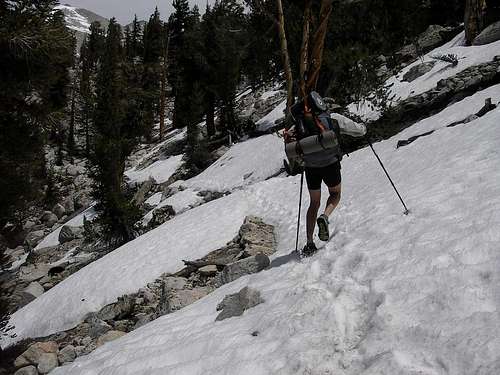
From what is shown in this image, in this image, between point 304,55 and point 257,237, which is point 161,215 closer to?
point 257,237

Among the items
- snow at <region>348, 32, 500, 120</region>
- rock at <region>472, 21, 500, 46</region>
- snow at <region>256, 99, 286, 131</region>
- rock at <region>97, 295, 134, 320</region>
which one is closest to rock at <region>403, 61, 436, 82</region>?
snow at <region>348, 32, 500, 120</region>

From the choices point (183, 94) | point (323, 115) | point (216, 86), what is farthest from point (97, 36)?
point (323, 115)

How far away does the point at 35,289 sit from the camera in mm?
14672

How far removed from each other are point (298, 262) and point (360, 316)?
216 cm

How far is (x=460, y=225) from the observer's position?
406 centimetres

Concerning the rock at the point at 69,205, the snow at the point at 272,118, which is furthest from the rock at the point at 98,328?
the rock at the point at 69,205

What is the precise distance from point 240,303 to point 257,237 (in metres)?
4.22

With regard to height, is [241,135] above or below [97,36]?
below

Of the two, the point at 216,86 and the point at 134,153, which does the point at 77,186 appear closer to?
the point at 134,153

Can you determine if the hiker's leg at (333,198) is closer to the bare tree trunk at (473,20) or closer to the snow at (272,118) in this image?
the bare tree trunk at (473,20)

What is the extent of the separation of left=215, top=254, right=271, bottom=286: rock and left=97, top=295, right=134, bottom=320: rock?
106 inches

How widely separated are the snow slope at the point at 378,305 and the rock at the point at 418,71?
9.13 meters

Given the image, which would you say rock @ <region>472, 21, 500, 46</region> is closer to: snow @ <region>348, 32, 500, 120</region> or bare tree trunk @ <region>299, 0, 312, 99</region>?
snow @ <region>348, 32, 500, 120</region>

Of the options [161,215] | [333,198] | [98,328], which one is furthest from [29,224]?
[333,198]
